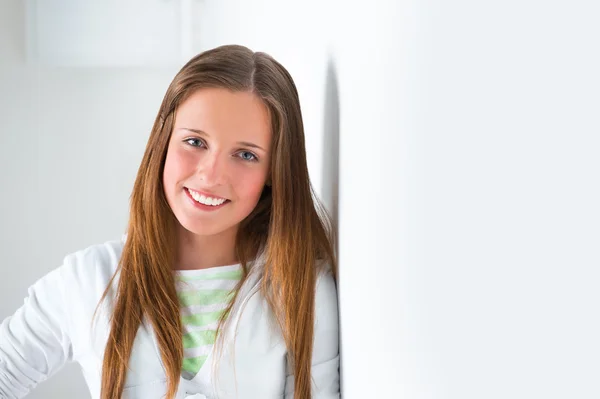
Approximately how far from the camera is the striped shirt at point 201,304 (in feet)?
3.03

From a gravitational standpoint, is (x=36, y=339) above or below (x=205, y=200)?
below

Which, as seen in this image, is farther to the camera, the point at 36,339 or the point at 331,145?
the point at 36,339

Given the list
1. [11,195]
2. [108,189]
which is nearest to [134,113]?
[108,189]

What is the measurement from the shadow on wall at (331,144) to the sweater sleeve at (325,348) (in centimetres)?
6

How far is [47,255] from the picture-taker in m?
1.97

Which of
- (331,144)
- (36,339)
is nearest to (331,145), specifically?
(331,144)

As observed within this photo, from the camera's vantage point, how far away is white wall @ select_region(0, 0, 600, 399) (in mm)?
230

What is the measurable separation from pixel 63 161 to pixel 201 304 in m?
1.14

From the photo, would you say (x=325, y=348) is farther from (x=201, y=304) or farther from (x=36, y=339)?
(x=36, y=339)

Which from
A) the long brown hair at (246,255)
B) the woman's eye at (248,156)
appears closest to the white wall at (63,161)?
the long brown hair at (246,255)

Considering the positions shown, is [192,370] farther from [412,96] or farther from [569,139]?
[569,139]

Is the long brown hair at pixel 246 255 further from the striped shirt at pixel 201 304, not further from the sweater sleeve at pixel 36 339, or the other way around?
the sweater sleeve at pixel 36 339

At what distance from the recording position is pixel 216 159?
33.6 inches

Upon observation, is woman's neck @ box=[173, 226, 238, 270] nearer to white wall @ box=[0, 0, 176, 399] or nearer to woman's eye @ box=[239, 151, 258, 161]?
woman's eye @ box=[239, 151, 258, 161]
